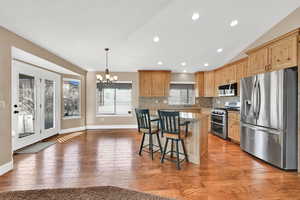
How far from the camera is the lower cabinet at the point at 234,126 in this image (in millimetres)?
4305

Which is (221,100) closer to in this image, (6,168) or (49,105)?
(49,105)

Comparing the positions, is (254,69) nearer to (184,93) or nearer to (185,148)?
(185,148)

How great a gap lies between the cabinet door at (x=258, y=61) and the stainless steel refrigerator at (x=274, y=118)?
14.7 inches

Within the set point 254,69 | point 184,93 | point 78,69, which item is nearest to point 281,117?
point 254,69

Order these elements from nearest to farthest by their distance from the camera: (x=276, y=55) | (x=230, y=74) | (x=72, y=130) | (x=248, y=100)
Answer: (x=276, y=55), (x=248, y=100), (x=230, y=74), (x=72, y=130)

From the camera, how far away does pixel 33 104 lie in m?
4.47

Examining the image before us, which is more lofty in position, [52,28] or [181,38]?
[181,38]

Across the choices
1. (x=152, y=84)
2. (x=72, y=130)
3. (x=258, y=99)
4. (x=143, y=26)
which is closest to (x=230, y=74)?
(x=258, y=99)

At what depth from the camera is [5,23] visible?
2.50 m

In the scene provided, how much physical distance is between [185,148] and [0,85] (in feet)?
11.9

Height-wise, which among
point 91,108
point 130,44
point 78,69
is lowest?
point 91,108

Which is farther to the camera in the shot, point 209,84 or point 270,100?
point 209,84

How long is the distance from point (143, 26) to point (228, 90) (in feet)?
11.9

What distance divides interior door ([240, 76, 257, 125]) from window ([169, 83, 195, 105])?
3.39m
